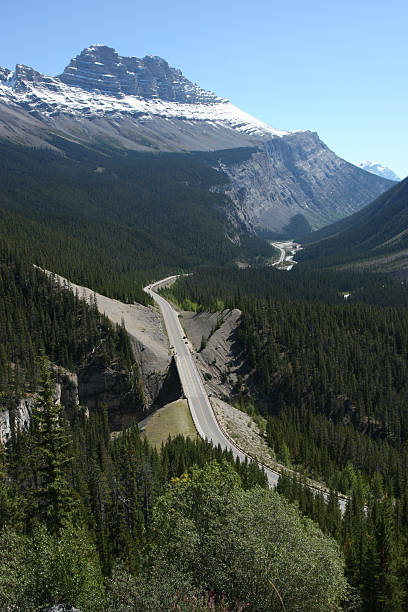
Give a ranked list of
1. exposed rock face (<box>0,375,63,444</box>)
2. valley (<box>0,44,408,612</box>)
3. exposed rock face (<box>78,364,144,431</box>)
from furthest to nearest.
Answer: exposed rock face (<box>78,364,144,431</box>) → exposed rock face (<box>0,375,63,444</box>) → valley (<box>0,44,408,612</box>)

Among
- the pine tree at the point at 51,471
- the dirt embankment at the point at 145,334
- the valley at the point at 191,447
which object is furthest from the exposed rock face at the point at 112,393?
the pine tree at the point at 51,471

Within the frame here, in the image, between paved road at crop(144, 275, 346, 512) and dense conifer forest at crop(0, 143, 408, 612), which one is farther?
paved road at crop(144, 275, 346, 512)

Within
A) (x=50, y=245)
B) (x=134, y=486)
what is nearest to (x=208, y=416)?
(x=134, y=486)

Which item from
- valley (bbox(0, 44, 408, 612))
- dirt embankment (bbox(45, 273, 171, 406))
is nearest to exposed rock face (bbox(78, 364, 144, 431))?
valley (bbox(0, 44, 408, 612))

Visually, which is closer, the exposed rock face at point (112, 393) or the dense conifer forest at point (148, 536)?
the dense conifer forest at point (148, 536)

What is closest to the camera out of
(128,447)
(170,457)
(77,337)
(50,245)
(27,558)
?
(27,558)

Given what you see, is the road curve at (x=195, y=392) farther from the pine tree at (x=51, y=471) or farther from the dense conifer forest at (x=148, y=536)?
the pine tree at (x=51, y=471)

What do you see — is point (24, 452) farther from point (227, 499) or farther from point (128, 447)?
point (227, 499)

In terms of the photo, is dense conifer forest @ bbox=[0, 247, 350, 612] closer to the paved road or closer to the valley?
the valley
